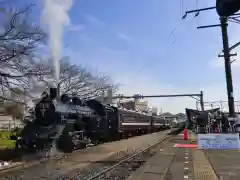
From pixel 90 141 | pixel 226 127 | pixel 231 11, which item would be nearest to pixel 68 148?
pixel 90 141

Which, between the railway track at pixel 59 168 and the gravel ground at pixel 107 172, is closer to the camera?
the gravel ground at pixel 107 172

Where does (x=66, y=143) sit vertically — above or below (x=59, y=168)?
above

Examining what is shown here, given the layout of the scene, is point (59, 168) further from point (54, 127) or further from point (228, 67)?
point (228, 67)

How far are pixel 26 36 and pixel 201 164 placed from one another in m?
12.0

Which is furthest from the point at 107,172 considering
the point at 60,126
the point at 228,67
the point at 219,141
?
the point at 228,67

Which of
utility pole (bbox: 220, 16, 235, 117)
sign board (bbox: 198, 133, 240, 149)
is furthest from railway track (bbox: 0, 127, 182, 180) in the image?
utility pole (bbox: 220, 16, 235, 117)

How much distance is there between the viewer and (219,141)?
18359mm

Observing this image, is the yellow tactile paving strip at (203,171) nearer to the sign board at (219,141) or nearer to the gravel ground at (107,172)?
the gravel ground at (107,172)

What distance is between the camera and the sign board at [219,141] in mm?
18000

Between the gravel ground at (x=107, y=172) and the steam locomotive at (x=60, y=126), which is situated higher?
the steam locomotive at (x=60, y=126)

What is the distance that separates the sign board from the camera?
1800 cm

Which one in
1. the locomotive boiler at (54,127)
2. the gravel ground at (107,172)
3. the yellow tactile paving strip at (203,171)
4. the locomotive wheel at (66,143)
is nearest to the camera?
the yellow tactile paving strip at (203,171)

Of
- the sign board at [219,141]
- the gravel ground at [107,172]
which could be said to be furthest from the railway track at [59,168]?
the sign board at [219,141]

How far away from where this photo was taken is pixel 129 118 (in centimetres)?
2992
